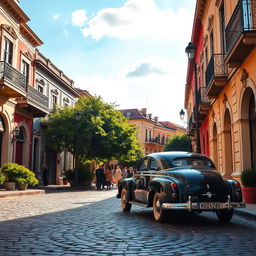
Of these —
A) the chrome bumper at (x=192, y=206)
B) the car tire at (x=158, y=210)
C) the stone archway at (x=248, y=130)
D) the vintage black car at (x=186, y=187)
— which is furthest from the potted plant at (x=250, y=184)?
the car tire at (x=158, y=210)

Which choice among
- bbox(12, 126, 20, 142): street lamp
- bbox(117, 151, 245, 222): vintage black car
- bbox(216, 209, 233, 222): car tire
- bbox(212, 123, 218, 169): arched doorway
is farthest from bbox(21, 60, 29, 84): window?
bbox(216, 209, 233, 222): car tire

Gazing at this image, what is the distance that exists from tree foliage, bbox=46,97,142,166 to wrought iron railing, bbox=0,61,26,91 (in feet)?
17.3

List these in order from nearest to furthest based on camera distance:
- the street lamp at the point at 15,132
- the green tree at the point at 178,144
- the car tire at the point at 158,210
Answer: the car tire at the point at 158,210 < the street lamp at the point at 15,132 < the green tree at the point at 178,144

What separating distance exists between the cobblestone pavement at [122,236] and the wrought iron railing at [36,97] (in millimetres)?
15286

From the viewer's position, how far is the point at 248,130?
534 inches

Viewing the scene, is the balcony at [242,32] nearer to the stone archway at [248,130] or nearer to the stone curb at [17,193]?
the stone archway at [248,130]

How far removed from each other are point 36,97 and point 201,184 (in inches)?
736

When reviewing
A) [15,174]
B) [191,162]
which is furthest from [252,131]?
[15,174]

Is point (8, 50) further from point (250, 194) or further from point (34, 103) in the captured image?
point (250, 194)

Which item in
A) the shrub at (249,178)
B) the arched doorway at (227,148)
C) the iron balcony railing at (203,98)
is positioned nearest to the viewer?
the shrub at (249,178)

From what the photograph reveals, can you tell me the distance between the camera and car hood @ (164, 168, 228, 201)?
7.51 metres

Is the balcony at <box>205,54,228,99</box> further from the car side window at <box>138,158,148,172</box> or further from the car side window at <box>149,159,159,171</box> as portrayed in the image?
the car side window at <box>149,159,159,171</box>

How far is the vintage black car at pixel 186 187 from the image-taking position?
7477 millimetres

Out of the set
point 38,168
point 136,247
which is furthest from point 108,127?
point 136,247
